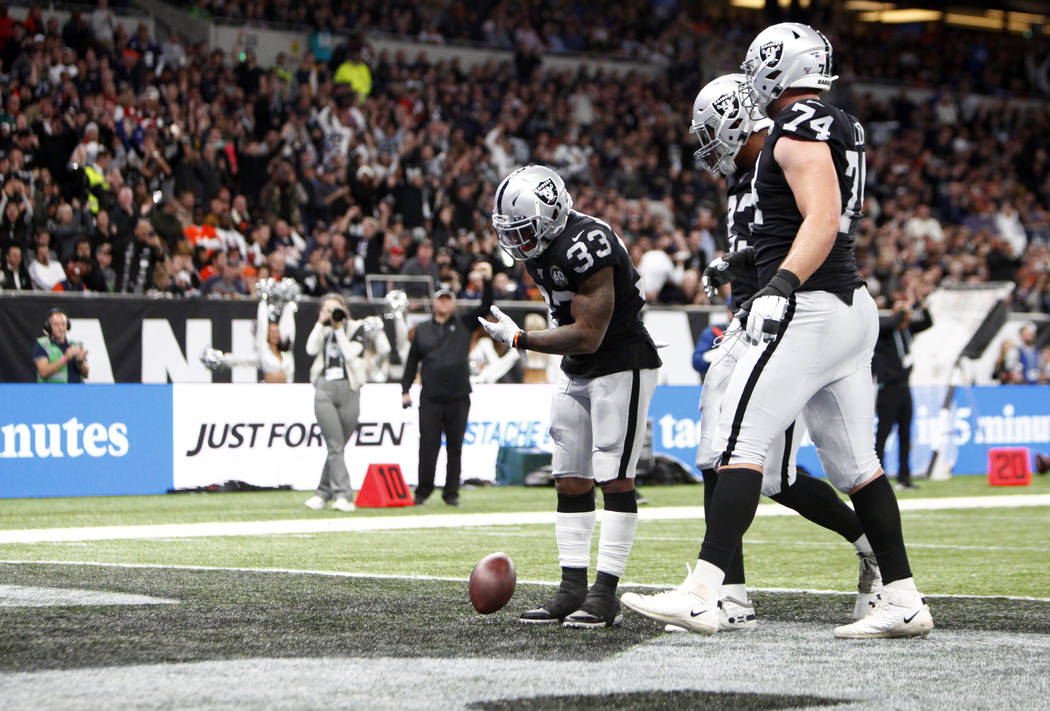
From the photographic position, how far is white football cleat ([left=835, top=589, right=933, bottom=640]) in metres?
5.62

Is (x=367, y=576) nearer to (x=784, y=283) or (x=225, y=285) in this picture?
(x=784, y=283)

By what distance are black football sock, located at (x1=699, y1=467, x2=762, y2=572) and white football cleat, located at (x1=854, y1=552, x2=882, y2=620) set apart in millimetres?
944

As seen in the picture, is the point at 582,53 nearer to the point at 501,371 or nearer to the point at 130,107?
the point at 130,107

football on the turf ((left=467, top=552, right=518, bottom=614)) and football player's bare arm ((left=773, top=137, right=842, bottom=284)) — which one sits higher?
football player's bare arm ((left=773, top=137, right=842, bottom=284))

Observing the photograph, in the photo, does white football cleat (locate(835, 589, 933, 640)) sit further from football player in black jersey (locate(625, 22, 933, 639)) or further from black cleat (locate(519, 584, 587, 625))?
black cleat (locate(519, 584, 587, 625))

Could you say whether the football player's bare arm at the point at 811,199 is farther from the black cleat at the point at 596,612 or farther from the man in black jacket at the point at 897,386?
the man in black jacket at the point at 897,386

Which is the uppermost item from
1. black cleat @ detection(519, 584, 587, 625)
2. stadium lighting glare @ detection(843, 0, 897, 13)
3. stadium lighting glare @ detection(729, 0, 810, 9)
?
stadium lighting glare @ detection(843, 0, 897, 13)

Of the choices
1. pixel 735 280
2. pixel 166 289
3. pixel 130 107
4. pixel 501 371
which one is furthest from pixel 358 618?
pixel 130 107

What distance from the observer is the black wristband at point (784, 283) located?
211 inches

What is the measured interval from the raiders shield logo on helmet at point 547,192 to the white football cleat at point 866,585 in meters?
1.93

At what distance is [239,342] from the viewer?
671 inches

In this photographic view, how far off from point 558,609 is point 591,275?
1.33m

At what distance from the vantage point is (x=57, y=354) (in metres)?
15.6

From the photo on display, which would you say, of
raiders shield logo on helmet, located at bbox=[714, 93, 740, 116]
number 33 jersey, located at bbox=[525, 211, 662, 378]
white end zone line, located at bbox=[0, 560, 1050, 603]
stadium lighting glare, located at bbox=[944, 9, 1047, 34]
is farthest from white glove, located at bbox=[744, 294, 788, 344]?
stadium lighting glare, located at bbox=[944, 9, 1047, 34]
